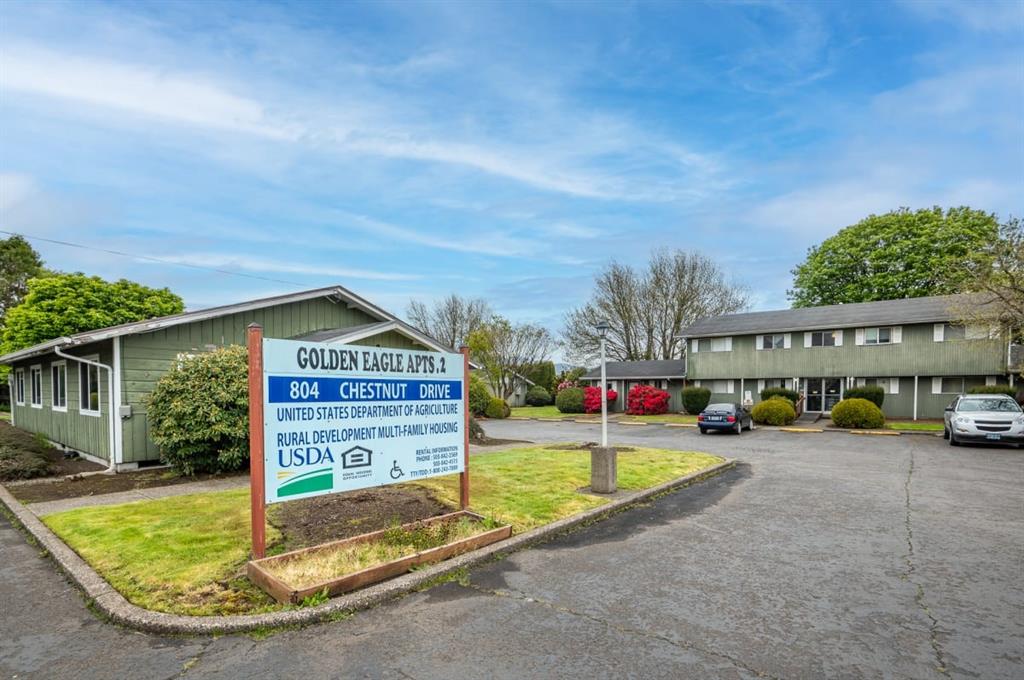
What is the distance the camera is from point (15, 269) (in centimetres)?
4353

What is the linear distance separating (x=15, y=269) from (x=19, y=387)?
33.4 meters

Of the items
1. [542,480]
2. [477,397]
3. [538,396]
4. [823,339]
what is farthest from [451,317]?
[542,480]

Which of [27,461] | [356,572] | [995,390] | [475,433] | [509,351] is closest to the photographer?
[356,572]

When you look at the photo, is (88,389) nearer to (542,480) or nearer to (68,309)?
(542,480)

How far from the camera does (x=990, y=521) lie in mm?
7746

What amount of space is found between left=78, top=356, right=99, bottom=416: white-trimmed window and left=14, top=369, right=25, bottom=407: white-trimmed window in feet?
28.0

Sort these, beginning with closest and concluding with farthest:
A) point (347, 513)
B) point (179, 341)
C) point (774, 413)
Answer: point (347, 513)
point (179, 341)
point (774, 413)

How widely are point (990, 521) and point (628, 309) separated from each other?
120ft

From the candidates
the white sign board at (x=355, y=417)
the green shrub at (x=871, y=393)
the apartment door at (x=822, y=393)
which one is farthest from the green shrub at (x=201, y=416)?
the apartment door at (x=822, y=393)

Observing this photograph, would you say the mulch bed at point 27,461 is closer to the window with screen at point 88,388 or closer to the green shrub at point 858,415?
the window with screen at point 88,388

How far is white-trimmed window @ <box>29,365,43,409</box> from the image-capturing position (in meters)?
16.9

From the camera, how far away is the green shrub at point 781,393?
3047 centimetres

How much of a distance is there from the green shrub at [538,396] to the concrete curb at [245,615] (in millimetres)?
40821

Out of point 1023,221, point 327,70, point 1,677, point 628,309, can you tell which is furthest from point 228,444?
point 628,309
